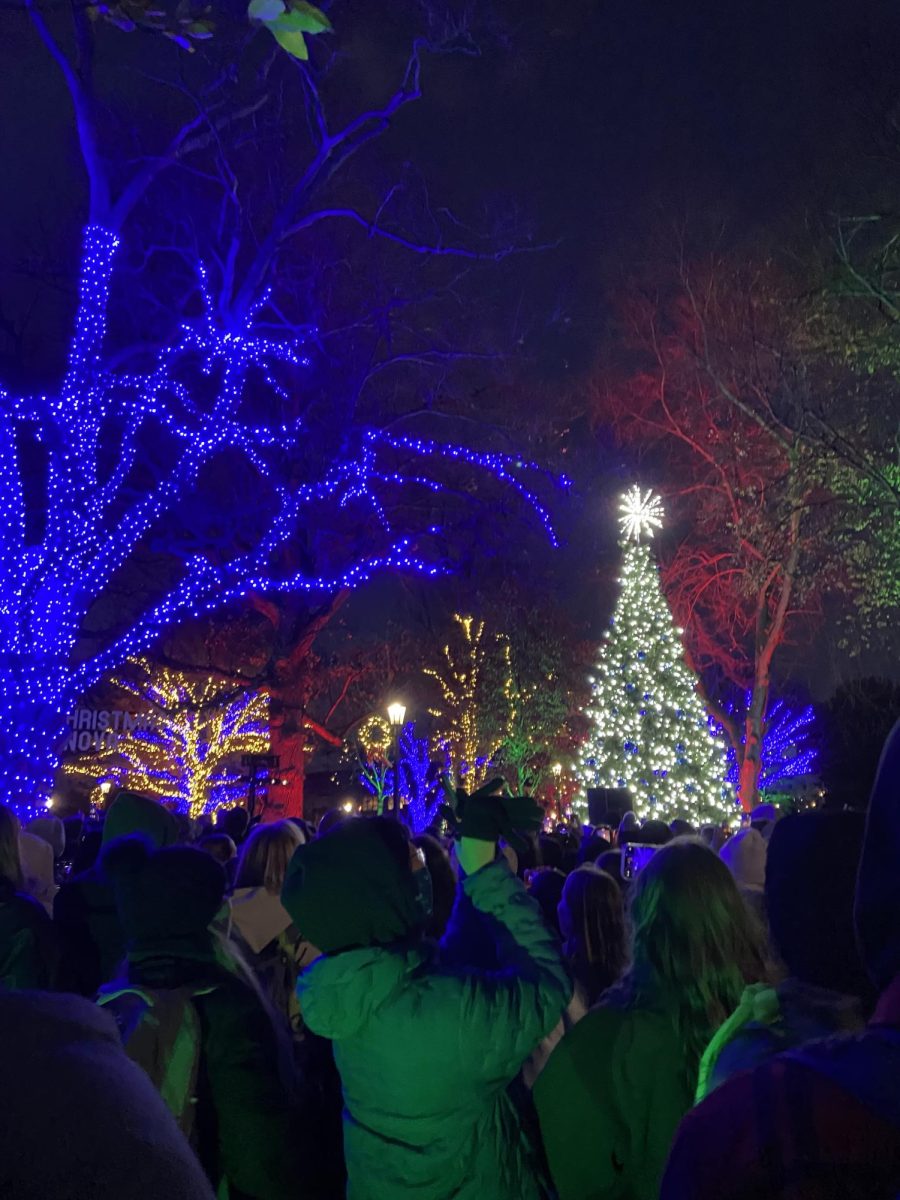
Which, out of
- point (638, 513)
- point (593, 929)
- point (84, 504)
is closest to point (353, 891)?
point (593, 929)

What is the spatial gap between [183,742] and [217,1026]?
3177 centimetres

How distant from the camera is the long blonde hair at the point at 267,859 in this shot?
193 inches

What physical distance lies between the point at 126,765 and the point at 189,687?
500cm

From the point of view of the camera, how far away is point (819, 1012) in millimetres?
2090

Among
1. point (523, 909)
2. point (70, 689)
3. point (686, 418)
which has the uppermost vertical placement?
point (686, 418)

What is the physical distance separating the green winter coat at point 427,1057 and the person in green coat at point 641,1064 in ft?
0.57

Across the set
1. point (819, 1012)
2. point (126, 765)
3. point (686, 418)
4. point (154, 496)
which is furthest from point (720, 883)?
point (126, 765)

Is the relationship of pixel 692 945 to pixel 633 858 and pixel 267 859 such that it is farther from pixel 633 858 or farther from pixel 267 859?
pixel 633 858

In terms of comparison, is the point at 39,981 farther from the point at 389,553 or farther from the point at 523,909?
the point at 389,553

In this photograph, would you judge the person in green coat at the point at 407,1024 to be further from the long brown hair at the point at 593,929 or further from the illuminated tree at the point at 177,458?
the illuminated tree at the point at 177,458

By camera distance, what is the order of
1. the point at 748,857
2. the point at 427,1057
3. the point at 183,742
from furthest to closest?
the point at 183,742, the point at 748,857, the point at 427,1057

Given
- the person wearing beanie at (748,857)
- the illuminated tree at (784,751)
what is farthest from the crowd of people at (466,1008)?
the illuminated tree at (784,751)

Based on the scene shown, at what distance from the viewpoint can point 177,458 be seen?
58.0 ft

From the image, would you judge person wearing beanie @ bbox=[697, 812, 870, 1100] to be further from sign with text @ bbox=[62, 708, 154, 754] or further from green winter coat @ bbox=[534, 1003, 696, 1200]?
sign with text @ bbox=[62, 708, 154, 754]
